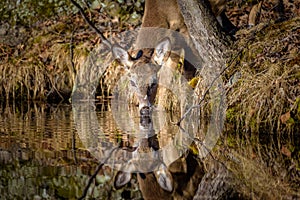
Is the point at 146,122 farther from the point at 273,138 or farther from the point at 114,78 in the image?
the point at 114,78

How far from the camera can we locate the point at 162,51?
763cm

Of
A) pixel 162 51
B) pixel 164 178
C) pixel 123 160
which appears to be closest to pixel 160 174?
pixel 164 178

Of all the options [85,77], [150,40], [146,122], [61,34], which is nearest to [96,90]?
[85,77]

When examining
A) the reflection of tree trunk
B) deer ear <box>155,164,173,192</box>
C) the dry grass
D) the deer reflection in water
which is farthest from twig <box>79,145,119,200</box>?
the reflection of tree trunk

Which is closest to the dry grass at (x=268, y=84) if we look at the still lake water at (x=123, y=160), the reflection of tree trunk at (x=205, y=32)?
the still lake water at (x=123, y=160)

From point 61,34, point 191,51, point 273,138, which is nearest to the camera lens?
point 273,138

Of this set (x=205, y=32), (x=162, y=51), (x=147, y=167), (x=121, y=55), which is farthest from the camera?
(x=121, y=55)

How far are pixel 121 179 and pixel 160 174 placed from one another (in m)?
0.28

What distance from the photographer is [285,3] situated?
1043 cm

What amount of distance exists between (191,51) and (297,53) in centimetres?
233

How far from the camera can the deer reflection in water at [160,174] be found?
9.54ft

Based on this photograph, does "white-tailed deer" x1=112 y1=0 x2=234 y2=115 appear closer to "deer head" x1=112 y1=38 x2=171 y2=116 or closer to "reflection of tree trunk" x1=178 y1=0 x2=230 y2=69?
"deer head" x1=112 y1=38 x2=171 y2=116

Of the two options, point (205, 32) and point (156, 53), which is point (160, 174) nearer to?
point (205, 32)

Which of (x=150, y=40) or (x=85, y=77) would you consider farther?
(x=85, y=77)
